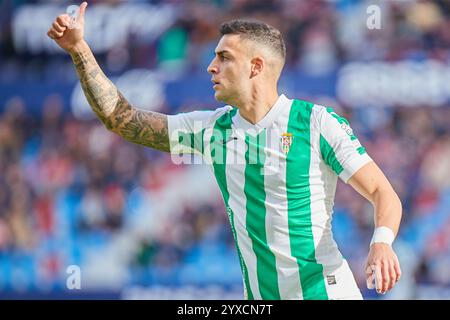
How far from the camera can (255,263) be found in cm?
498

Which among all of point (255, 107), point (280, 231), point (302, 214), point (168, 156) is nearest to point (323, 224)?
point (302, 214)

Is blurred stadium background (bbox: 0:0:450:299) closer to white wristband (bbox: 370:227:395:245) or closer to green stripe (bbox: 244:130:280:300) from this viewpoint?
green stripe (bbox: 244:130:280:300)

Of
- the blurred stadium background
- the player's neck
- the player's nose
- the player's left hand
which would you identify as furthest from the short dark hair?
the blurred stadium background

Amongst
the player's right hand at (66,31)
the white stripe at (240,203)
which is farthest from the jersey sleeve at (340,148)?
the player's right hand at (66,31)

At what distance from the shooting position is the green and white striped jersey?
4.91 meters

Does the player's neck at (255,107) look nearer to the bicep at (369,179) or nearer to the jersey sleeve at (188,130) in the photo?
the jersey sleeve at (188,130)

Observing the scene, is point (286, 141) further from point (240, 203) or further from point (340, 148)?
A: point (240, 203)

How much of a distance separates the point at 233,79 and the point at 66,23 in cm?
99

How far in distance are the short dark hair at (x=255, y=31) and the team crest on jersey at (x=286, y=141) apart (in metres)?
0.63
